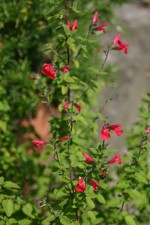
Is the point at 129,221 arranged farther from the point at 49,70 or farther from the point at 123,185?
the point at 49,70

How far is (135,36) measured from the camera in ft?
29.5

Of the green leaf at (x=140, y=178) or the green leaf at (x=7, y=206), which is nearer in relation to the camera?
the green leaf at (x=7, y=206)

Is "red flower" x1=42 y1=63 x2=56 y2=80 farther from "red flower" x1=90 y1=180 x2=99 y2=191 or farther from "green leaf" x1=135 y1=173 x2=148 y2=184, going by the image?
"green leaf" x1=135 y1=173 x2=148 y2=184

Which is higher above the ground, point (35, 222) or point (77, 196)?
point (77, 196)

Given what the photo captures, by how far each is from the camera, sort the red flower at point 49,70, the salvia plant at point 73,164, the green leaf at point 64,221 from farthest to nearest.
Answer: the red flower at point 49,70 → the salvia plant at point 73,164 → the green leaf at point 64,221

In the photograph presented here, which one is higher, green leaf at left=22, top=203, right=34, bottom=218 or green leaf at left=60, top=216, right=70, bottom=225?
green leaf at left=60, top=216, right=70, bottom=225

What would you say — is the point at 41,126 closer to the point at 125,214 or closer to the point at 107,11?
the point at 107,11

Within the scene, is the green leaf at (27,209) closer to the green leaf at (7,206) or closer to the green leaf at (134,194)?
the green leaf at (7,206)

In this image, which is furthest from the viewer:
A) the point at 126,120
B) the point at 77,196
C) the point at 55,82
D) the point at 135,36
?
the point at 135,36

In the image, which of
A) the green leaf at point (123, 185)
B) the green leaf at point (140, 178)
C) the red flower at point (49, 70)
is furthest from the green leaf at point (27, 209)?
the red flower at point (49, 70)

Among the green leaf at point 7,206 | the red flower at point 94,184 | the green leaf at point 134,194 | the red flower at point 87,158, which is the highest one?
the red flower at point 87,158

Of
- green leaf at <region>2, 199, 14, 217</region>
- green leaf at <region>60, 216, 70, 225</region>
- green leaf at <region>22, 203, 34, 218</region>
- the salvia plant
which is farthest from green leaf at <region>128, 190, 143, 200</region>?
green leaf at <region>2, 199, 14, 217</region>

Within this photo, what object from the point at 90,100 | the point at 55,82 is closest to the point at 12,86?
the point at 90,100

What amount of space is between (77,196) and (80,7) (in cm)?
290
